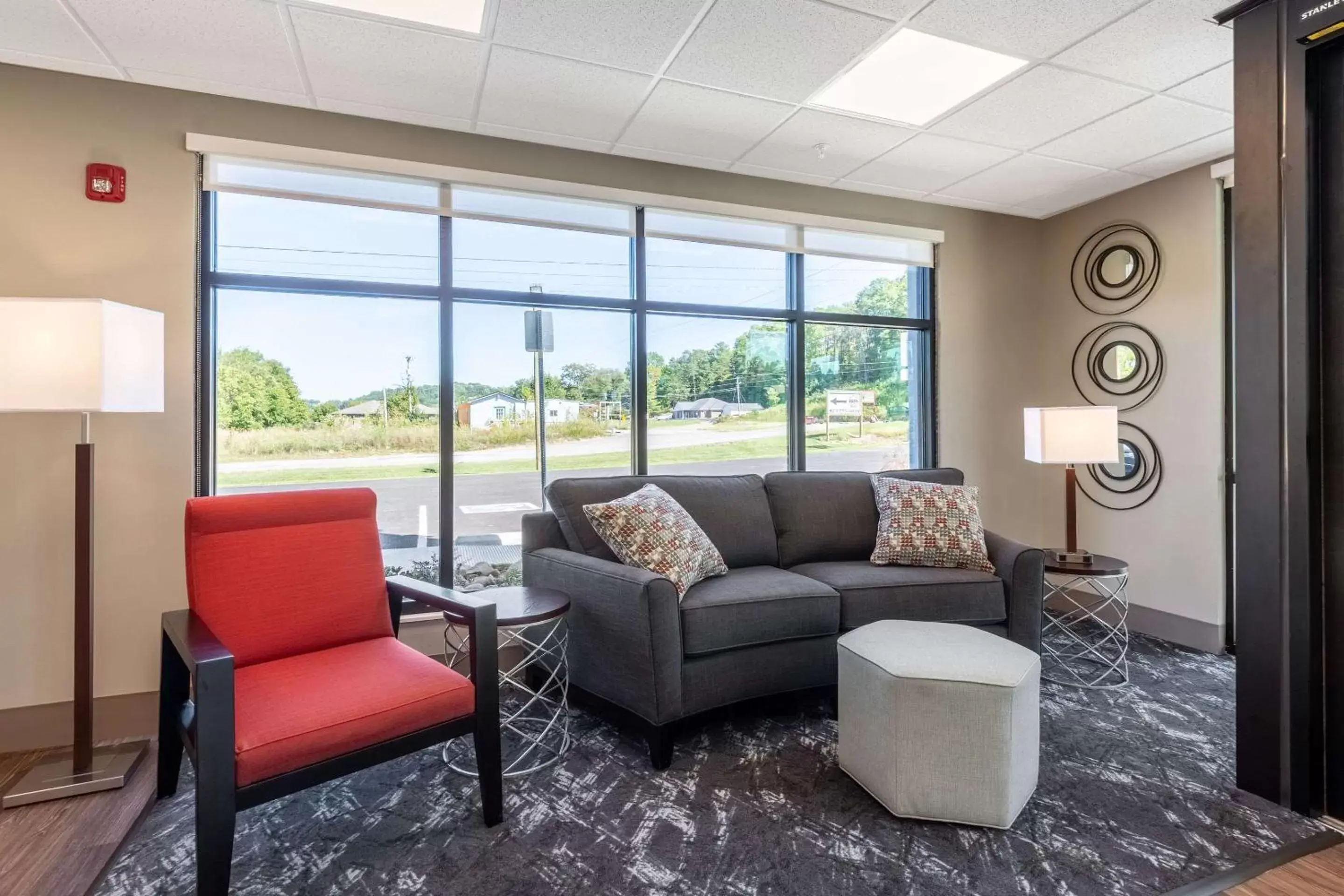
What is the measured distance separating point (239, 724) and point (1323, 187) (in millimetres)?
3388

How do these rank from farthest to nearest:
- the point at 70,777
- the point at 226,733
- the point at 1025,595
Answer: the point at 1025,595, the point at 70,777, the point at 226,733


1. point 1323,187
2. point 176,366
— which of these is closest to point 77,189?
point 176,366

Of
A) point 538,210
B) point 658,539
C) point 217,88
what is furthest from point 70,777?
point 538,210

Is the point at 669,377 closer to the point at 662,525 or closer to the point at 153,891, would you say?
the point at 662,525

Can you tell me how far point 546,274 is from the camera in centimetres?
341

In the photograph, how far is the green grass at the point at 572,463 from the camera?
2998 mm

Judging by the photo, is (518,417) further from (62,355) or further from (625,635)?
(62,355)

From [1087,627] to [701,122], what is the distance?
11.8 ft

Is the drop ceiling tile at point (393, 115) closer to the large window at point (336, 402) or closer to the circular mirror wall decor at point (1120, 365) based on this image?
the large window at point (336, 402)

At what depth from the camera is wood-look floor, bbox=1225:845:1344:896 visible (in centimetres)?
162

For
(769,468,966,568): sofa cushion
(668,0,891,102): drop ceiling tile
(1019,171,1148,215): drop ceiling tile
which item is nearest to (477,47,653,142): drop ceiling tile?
(668,0,891,102): drop ceiling tile

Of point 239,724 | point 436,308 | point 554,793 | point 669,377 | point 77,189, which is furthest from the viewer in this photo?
point 669,377

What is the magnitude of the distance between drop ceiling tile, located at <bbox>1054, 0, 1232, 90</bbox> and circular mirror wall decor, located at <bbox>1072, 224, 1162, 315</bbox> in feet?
4.48

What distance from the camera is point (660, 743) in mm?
2254
